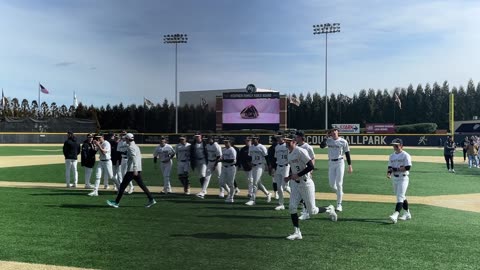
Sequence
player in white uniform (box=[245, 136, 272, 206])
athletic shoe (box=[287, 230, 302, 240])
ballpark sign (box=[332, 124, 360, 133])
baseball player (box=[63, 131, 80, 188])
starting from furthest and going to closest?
1. ballpark sign (box=[332, 124, 360, 133])
2. baseball player (box=[63, 131, 80, 188])
3. player in white uniform (box=[245, 136, 272, 206])
4. athletic shoe (box=[287, 230, 302, 240])

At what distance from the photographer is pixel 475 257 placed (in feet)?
22.8

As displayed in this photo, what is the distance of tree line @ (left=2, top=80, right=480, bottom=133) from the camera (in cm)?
8925

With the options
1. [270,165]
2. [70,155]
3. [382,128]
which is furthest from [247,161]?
[382,128]

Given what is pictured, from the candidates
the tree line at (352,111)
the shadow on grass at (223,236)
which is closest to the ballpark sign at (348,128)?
the tree line at (352,111)

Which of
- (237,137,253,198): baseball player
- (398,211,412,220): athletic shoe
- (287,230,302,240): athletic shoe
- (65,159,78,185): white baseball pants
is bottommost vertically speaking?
(398,211,412,220): athletic shoe

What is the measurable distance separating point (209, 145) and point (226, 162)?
3.95 ft

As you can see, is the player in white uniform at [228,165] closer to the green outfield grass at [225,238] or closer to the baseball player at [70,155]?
the green outfield grass at [225,238]

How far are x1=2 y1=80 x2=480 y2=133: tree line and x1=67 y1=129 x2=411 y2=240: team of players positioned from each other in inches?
2887

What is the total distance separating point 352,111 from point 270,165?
87534mm

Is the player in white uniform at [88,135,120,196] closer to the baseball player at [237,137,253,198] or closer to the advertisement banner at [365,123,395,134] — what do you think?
the baseball player at [237,137,253,198]

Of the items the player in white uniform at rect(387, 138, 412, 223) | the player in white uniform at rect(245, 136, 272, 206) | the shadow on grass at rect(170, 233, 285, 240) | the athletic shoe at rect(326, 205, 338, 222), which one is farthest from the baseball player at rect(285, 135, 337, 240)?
the player in white uniform at rect(245, 136, 272, 206)

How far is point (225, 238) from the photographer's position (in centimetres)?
816

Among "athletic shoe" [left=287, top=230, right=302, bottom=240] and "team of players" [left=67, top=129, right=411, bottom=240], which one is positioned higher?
"team of players" [left=67, top=129, right=411, bottom=240]

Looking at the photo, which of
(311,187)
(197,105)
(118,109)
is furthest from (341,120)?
(311,187)
